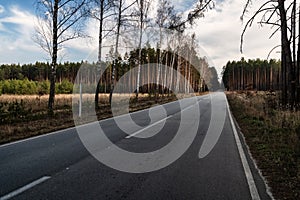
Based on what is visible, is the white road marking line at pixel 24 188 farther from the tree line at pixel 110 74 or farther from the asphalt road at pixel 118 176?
the tree line at pixel 110 74

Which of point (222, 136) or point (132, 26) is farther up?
point (132, 26)

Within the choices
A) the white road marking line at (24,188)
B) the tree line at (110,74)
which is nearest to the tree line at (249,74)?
the tree line at (110,74)

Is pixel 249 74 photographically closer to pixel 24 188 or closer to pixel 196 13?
pixel 196 13

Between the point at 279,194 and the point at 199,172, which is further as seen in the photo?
the point at 199,172

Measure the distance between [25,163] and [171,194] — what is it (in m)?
3.57

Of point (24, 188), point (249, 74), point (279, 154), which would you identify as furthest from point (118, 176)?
point (249, 74)

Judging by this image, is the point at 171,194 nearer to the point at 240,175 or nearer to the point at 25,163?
the point at 240,175

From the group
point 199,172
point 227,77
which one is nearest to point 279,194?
point 199,172

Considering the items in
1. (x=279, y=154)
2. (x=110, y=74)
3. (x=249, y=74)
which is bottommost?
(x=279, y=154)

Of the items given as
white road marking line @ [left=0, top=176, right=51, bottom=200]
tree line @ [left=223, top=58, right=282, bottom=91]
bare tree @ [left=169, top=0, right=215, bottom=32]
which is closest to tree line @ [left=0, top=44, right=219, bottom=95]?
bare tree @ [left=169, top=0, right=215, bottom=32]

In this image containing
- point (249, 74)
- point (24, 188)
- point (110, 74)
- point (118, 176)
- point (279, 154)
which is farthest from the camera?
point (249, 74)

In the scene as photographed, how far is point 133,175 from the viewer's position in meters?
5.61

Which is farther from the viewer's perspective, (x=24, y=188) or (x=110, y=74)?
(x=110, y=74)

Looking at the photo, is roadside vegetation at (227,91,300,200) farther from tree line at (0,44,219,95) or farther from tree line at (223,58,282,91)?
tree line at (223,58,282,91)
